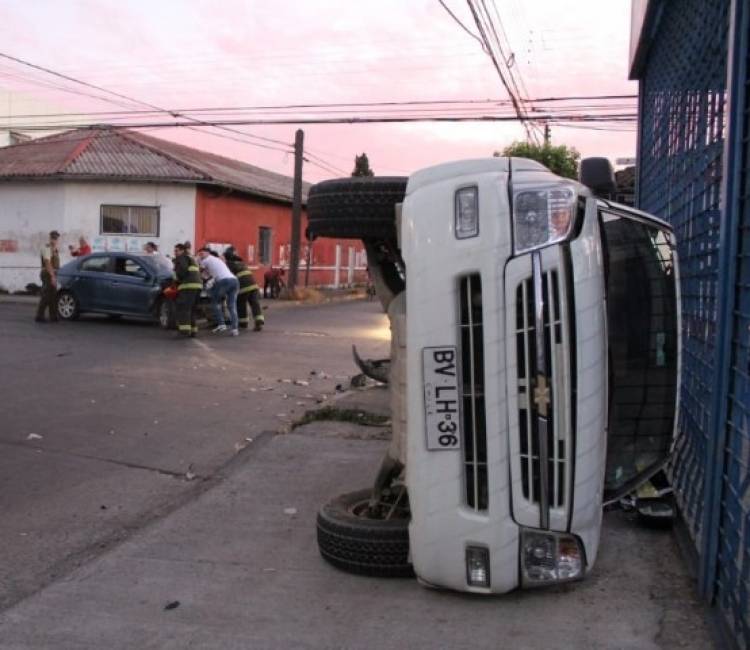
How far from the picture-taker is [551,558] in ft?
10.8

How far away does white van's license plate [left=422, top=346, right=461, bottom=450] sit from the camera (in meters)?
3.23

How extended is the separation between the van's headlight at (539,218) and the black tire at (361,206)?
0.86 metres

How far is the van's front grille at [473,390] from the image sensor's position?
126 inches

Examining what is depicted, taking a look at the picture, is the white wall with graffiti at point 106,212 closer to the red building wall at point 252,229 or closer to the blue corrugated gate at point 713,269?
the red building wall at point 252,229

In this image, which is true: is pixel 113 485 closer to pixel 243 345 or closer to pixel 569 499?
pixel 569 499

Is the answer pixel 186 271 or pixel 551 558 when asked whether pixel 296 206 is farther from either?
pixel 551 558

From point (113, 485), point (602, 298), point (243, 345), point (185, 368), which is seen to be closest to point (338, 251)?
point (243, 345)

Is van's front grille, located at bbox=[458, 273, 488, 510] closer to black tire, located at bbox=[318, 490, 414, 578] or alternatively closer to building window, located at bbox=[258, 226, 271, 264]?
black tire, located at bbox=[318, 490, 414, 578]

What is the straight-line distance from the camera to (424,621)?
3.43 meters

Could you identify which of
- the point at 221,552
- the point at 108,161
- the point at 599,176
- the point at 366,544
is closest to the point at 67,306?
the point at 108,161

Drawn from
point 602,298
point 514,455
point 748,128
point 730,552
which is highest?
point 748,128

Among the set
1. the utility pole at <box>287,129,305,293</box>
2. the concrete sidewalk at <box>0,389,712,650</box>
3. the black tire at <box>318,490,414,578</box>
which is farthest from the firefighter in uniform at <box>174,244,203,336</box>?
the utility pole at <box>287,129,305,293</box>

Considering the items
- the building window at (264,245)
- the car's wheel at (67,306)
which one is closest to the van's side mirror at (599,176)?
the car's wheel at (67,306)

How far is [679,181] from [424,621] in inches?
130
